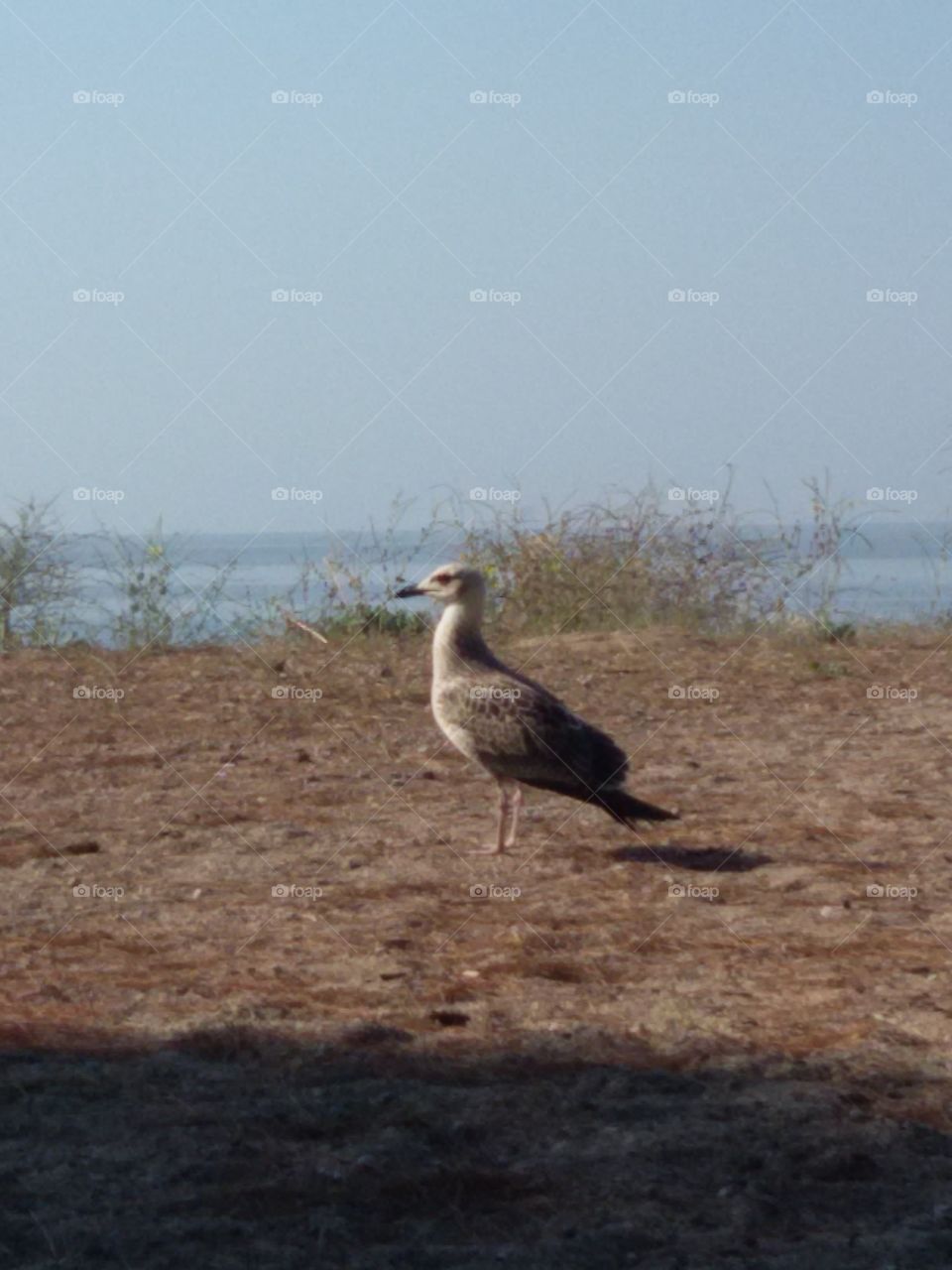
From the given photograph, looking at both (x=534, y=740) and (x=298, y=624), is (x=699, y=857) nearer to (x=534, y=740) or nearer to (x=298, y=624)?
(x=534, y=740)

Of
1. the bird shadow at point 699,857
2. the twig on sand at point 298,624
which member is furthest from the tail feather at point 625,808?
the twig on sand at point 298,624

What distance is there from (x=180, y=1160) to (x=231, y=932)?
2073mm

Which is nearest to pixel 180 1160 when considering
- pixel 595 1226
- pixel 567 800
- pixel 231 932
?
pixel 595 1226

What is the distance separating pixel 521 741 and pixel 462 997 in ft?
6.49

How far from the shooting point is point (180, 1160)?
12.5ft

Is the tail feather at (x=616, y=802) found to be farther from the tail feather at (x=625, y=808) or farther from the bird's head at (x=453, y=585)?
the bird's head at (x=453, y=585)

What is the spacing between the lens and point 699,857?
6.95 meters

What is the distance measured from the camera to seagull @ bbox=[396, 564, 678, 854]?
6918 mm

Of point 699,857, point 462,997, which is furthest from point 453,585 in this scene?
point 462,997

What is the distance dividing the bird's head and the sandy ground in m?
0.94

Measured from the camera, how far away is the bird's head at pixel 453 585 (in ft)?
24.9

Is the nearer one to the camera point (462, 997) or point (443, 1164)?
point (443, 1164)

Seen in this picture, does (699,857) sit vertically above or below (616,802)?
below

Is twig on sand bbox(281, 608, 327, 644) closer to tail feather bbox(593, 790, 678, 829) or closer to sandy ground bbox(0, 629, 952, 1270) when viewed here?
sandy ground bbox(0, 629, 952, 1270)
